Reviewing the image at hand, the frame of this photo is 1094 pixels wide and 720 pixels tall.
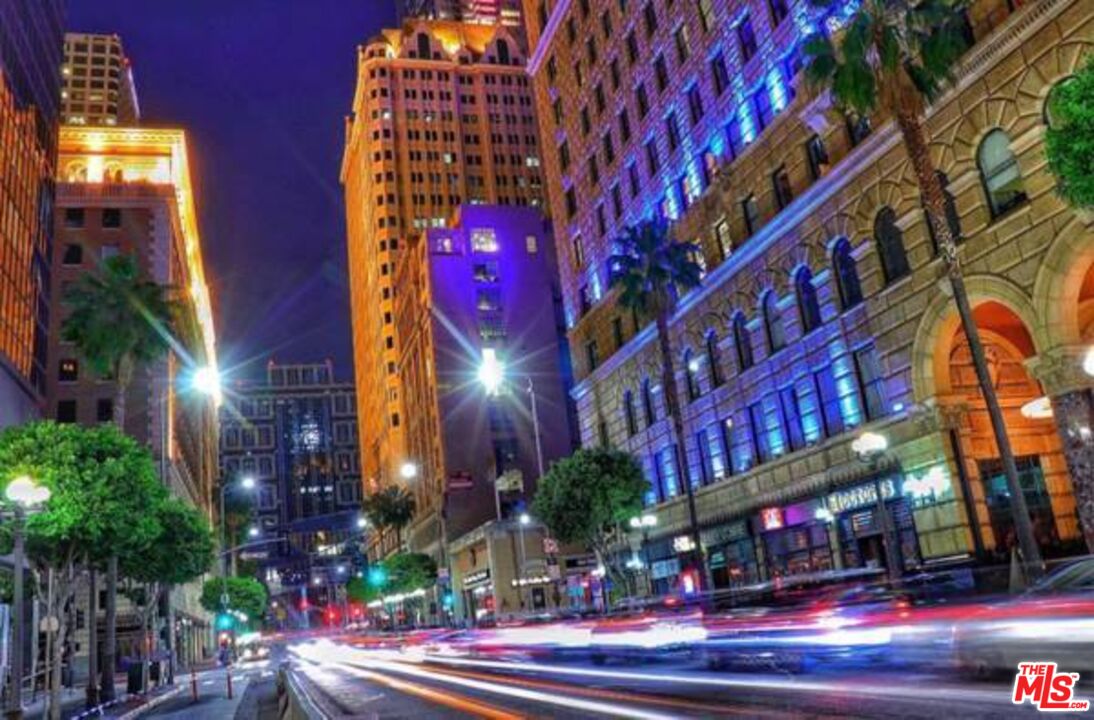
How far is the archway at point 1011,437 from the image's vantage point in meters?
29.5

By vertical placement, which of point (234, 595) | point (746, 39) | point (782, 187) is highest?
point (746, 39)

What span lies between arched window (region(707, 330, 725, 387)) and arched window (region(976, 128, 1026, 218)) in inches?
686

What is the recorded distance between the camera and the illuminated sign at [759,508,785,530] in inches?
1497

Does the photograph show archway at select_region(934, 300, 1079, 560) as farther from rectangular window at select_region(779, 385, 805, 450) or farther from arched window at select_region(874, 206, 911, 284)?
rectangular window at select_region(779, 385, 805, 450)

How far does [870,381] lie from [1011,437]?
500 centimetres

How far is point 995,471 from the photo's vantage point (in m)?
30.5

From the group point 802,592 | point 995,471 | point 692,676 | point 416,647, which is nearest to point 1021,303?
point 995,471

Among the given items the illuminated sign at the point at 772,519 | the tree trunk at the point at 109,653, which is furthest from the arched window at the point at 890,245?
the tree trunk at the point at 109,653

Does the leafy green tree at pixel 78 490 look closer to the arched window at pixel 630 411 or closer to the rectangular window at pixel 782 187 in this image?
the rectangular window at pixel 782 187

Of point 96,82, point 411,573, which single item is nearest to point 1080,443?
point 411,573

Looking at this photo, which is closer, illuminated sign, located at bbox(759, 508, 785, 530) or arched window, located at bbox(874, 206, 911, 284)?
arched window, located at bbox(874, 206, 911, 284)

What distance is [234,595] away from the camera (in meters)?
96.2

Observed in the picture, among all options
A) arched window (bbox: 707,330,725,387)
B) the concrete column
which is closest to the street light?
the concrete column
